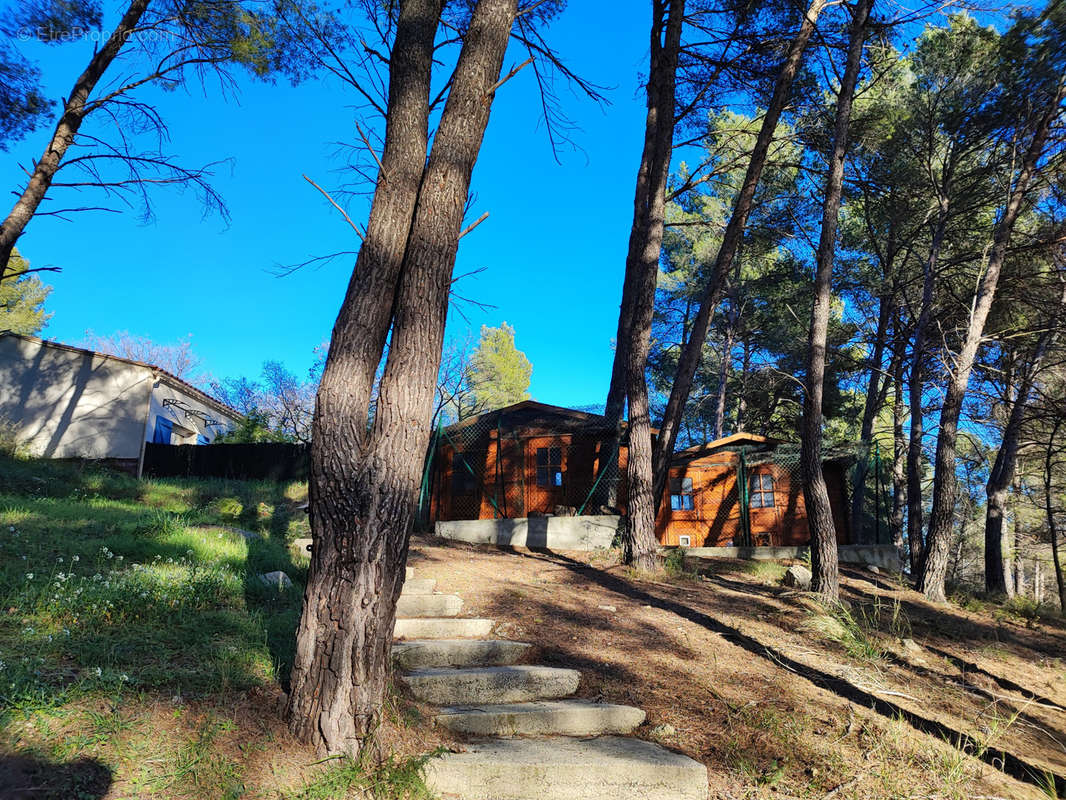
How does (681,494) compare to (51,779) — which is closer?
(51,779)

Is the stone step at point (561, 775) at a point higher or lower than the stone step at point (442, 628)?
lower

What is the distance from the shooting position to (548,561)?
27.2 feet

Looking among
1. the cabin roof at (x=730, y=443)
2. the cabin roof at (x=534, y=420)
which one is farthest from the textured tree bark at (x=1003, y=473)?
the cabin roof at (x=534, y=420)

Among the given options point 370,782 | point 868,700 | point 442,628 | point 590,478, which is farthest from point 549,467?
point 370,782

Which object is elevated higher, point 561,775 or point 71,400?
point 71,400

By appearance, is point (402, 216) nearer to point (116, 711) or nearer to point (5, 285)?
point (116, 711)

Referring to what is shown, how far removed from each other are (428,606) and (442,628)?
0.48 m

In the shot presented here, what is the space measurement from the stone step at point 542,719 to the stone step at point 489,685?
11 centimetres

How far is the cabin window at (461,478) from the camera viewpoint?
41.9 ft

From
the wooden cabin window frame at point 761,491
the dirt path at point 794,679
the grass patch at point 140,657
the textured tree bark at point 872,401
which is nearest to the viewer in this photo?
the grass patch at point 140,657

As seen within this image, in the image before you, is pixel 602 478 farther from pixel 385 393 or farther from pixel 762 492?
pixel 385 393

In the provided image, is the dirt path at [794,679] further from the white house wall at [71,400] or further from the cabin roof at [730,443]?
the white house wall at [71,400]

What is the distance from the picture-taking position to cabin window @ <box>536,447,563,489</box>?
13062mm

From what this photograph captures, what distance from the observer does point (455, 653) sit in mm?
3859
